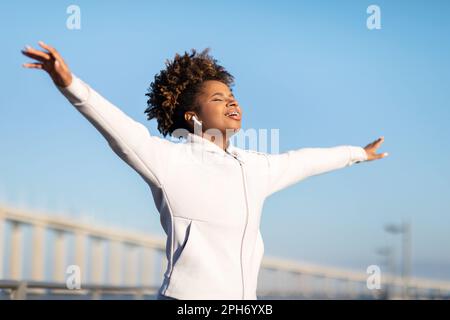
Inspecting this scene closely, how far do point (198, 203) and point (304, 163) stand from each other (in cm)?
76

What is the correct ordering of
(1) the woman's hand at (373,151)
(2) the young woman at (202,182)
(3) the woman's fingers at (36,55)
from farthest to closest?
1. (1) the woman's hand at (373,151)
2. (2) the young woman at (202,182)
3. (3) the woman's fingers at (36,55)

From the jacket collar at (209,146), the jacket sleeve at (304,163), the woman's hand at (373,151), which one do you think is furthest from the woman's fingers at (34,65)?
the woman's hand at (373,151)

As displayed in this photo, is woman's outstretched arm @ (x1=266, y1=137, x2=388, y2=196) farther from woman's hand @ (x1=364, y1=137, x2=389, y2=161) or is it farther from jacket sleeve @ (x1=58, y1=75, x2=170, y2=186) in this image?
jacket sleeve @ (x1=58, y1=75, x2=170, y2=186)

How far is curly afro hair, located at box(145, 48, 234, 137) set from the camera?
4.32 meters

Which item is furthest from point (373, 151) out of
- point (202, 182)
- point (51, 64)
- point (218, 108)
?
point (51, 64)

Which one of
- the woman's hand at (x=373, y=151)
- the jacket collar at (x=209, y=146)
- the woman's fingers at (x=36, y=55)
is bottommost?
the jacket collar at (x=209, y=146)

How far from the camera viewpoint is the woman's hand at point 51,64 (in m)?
3.28

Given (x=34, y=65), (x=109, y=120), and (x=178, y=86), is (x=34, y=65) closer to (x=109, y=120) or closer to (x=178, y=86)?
(x=109, y=120)

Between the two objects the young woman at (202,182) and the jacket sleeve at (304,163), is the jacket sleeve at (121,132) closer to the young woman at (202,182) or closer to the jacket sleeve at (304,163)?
the young woman at (202,182)

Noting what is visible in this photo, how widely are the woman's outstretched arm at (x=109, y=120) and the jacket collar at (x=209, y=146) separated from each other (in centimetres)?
20
